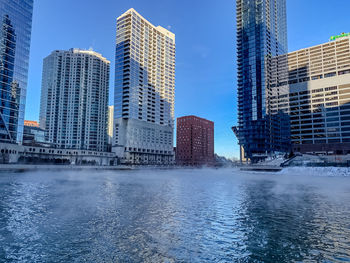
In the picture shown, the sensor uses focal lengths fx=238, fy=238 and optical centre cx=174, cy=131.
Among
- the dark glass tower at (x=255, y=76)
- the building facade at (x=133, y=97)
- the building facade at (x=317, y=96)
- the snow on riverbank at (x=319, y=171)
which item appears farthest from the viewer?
the building facade at (x=133, y=97)

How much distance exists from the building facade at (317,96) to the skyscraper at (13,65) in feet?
537

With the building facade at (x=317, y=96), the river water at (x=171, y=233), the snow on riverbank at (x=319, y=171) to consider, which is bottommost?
the snow on riverbank at (x=319, y=171)

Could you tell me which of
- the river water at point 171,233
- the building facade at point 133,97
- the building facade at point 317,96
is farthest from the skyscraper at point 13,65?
the building facade at point 317,96

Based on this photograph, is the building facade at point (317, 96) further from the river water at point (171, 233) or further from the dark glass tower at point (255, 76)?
the river water at point (171, 233)

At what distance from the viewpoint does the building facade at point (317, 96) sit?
157 metres

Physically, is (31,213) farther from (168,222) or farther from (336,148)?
(336,148)

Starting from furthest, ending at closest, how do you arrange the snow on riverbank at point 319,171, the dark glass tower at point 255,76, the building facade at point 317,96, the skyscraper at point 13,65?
the dark glass tower at point 255,76, the building facade at point 317,96, the skyscraper at point 13,65, the snow on riverbank at point 319,171

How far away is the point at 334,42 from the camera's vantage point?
559 ft

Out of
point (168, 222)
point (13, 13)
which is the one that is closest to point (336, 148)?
point (168, 222)

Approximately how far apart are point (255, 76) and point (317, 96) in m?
46.4

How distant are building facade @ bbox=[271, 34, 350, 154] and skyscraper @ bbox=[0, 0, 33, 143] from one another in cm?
16364

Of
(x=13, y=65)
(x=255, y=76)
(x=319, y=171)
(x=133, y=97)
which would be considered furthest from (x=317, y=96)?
(x=13, y=65)

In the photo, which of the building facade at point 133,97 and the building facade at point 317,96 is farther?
the building facade at point 133,97

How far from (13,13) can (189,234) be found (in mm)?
156729
